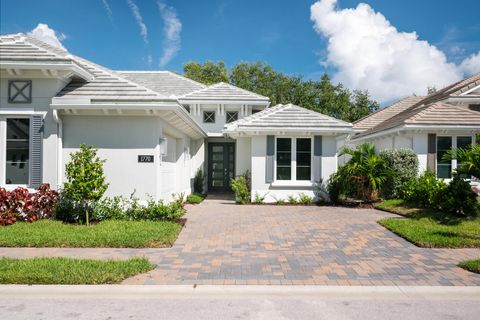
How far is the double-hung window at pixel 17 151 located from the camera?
9.88 metres

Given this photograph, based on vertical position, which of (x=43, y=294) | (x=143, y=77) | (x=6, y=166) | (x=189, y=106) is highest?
(x=143, y=77)

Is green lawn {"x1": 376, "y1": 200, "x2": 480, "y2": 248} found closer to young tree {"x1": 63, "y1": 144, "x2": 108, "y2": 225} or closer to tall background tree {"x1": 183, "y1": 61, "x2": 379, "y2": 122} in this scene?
young tree {"x1": 63, "y1": 144, "x2": 108, "y2": 225}

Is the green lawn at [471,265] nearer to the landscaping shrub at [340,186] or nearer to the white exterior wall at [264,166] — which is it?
the landscaping shrub at [340,186]

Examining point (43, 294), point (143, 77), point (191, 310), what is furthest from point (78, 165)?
point (143, 77)

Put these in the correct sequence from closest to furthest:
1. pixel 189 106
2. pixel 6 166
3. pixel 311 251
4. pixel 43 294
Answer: pixel 43 294 → pixel 311 251 → pixel 6 166 → pixel 189 106

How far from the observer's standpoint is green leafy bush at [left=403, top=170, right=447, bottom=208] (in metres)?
11.5

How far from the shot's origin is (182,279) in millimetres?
5539

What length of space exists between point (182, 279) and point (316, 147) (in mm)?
10167

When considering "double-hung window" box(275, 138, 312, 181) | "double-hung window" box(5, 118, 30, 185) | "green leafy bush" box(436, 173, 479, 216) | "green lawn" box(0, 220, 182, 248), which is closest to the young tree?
"green lawn" box(0, 220, 182, 248)

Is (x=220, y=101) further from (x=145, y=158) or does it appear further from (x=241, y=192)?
(x=145, y=158)

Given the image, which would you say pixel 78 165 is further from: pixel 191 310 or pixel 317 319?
pixel 317 319

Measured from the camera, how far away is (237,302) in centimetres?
479

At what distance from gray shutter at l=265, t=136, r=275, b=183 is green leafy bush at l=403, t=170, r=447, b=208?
5124 millimetres

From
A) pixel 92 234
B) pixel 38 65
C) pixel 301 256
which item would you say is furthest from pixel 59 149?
pixel 301 256
